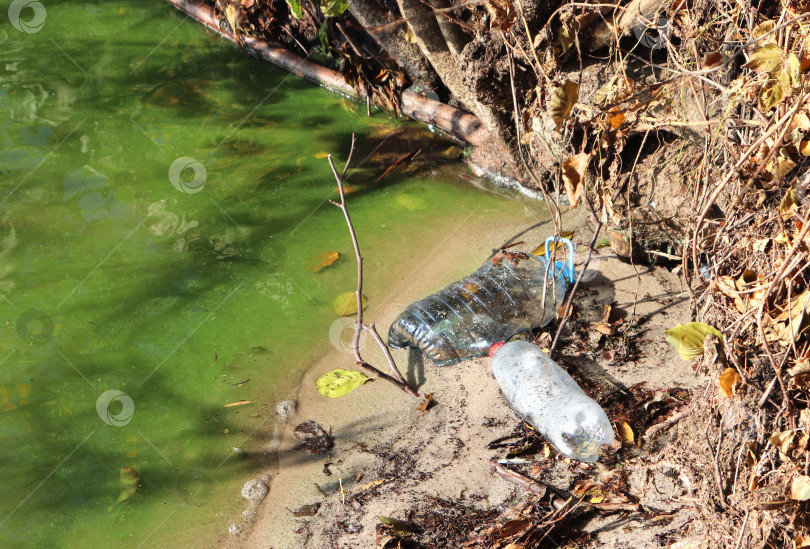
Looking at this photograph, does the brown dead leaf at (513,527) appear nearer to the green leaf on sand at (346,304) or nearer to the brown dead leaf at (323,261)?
the green leaf on sand at (346,304)

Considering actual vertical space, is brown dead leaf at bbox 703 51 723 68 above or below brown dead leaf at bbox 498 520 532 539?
above

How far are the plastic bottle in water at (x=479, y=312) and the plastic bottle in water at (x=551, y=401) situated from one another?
11.0 inches

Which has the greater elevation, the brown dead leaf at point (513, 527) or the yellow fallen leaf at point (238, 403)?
the yellow fallen leaf at point (238, 403)

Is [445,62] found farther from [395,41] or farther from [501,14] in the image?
[501,14]

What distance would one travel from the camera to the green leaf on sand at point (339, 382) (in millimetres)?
3184

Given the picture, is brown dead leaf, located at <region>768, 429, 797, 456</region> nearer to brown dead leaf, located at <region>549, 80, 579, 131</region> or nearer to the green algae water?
brown dead leaf, located at <region>549, 80, 579, 131</region>

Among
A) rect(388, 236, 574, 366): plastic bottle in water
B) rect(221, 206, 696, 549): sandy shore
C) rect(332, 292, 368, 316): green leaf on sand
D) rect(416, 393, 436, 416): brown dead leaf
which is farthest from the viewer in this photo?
rect(332, 292, 368, 316): green leaf on sand

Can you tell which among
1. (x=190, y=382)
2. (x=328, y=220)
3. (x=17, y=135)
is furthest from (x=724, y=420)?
(x=17, y=135)

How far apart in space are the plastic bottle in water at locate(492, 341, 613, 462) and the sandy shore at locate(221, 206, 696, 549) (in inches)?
3.8

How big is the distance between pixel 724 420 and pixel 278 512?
1.76 metres

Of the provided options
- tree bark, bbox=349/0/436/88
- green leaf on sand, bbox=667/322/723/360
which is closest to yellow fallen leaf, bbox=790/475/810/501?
green leaf on sand, bbox=667/322/723/360

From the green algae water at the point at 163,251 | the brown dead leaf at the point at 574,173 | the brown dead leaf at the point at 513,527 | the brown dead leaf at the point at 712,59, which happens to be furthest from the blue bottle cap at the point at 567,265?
the brown dead leaf at the point at 513,527

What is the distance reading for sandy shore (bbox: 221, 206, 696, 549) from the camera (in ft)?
8.51

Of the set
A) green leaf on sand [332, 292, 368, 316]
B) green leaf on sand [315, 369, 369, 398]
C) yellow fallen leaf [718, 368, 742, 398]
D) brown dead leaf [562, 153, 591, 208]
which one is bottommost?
yellow fallen leaf [718, 368, 742, 398]
